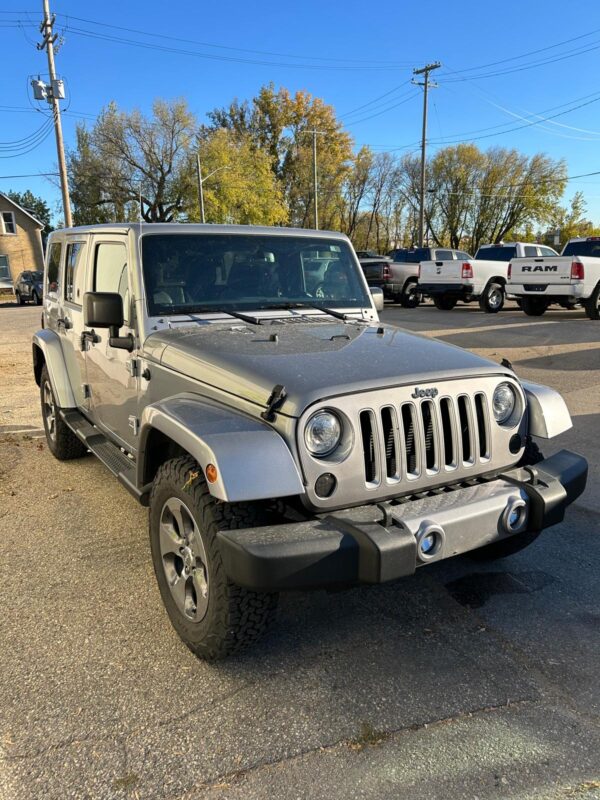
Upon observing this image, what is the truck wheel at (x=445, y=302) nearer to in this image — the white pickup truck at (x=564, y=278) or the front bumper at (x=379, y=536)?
the white pickup truck at (x=564, y=278)

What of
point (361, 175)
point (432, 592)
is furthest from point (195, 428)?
point (361, 175)

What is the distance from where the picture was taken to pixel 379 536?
2.21 m

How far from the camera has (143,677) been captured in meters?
2.56

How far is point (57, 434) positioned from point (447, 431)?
3849 millimetres

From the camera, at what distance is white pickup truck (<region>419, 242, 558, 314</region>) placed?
58.0 ft

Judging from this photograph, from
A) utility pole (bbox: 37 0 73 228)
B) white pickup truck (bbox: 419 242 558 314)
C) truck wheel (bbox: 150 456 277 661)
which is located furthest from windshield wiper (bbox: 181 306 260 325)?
utility pole (bbox: 37 0 73 228)

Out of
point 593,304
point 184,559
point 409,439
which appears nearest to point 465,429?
point 409,439

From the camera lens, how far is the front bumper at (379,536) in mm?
2150

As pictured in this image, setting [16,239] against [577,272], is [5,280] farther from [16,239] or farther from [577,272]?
[577,272]

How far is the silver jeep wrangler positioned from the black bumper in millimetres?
14921

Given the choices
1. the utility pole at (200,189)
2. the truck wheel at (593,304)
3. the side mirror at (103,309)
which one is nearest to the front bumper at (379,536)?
the side mirror at (103,309)

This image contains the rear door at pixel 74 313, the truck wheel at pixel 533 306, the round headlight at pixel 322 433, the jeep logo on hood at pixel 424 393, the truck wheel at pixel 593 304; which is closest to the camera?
the round headlight at pixel 322 433

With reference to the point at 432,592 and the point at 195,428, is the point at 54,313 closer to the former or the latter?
the point at 195,428

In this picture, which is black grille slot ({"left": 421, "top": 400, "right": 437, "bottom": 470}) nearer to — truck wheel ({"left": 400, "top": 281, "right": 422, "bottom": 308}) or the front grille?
the front grille
